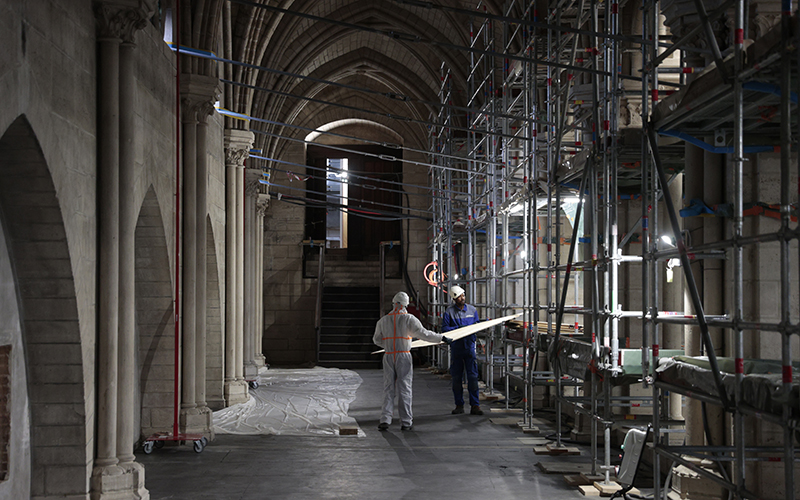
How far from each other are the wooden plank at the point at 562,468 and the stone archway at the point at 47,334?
152 inches

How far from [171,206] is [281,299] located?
15587mm

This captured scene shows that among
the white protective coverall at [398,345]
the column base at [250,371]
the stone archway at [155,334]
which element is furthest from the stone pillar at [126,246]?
the column base at [250,371]

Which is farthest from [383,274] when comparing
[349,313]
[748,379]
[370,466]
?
[748,379]

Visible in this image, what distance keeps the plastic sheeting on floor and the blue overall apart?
1.59 m

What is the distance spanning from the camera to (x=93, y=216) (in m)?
6.00

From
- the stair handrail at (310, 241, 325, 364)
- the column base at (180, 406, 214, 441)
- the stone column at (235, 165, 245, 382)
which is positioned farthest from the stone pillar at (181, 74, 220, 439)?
the stair handrail at (310, 241, 325, 364)

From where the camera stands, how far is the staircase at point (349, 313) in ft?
66.7

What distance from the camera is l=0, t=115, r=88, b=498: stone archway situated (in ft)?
17.5

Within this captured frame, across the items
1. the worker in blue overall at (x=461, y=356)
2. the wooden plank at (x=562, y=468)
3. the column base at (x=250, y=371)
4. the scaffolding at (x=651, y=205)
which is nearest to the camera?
the scaffolding at (x=651, y=205)

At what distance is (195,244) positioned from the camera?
9414mm

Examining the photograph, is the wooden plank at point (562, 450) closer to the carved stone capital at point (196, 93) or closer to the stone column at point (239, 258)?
the carved stone capital at point (196, 93)

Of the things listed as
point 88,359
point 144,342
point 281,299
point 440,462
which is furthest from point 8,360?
point 281,299

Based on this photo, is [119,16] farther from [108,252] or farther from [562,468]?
[562,468]

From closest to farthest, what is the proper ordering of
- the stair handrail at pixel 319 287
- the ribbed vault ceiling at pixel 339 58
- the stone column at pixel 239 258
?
the stone column at pixel 239 258, the ribbed vault ceiling at pixel 339 58, the stair handrail at pixel 319 287
